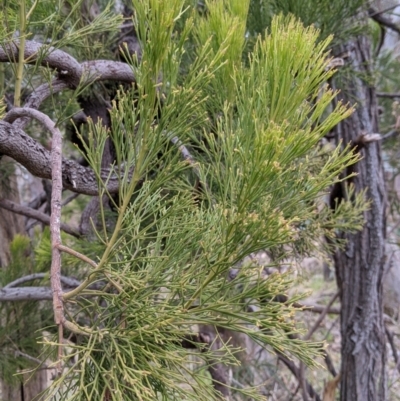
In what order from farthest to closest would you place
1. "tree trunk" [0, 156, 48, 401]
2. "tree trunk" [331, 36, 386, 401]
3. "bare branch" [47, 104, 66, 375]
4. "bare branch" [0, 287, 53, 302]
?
"tree trunk" [0, 156, 48, 401] → "tree trunk" [331, 36, 386, 401] → "bare branch" [0, 287, 53, 302] → "bare branch" [47, 104, 66, 375]

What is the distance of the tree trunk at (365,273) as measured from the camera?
1203mm

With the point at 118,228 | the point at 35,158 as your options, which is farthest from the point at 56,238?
the point at 35,158

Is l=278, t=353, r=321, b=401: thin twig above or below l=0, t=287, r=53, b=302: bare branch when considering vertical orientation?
below

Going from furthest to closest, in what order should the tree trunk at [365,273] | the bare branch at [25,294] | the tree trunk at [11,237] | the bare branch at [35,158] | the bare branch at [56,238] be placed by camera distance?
the tree trunk at [11,237] < the tree trunk at [365,273] < the bare branch at [25,294] < the bare branch at [35,158] < the bare branch at [56,238]

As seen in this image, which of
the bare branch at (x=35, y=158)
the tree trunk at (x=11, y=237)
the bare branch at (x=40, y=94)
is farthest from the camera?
the tree trunk at (x=11, y=237)

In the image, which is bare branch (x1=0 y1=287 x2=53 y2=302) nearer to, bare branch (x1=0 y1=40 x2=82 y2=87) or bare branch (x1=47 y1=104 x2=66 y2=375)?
bare branch (x1=0 y1=40 x2=82 y2=87)

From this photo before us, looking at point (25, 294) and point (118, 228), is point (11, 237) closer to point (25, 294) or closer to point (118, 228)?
point (25, 294)

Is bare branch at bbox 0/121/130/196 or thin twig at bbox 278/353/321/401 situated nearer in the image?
bare branch at bbox 0/121/130/196

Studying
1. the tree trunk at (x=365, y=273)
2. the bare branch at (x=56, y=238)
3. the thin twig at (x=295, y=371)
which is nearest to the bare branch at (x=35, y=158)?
the bare branch at (x=56, y=238)

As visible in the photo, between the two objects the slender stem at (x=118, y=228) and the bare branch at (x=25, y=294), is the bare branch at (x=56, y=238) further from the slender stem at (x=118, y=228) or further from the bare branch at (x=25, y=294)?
the bare branch at (x=25, y=294)

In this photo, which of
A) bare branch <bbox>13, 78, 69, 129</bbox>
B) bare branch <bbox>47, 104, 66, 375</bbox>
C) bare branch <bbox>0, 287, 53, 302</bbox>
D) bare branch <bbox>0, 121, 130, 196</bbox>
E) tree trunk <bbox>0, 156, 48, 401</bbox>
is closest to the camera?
bare branch <bbox>47, 104, 66, 375</bbox>

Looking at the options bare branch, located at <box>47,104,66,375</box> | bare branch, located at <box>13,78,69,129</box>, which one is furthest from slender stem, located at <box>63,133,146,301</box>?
bare branch, located at <box>13,78,69,129</box>

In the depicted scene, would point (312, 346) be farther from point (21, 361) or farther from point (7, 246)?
point (7, 246)

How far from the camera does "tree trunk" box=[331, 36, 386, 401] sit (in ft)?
3.95
